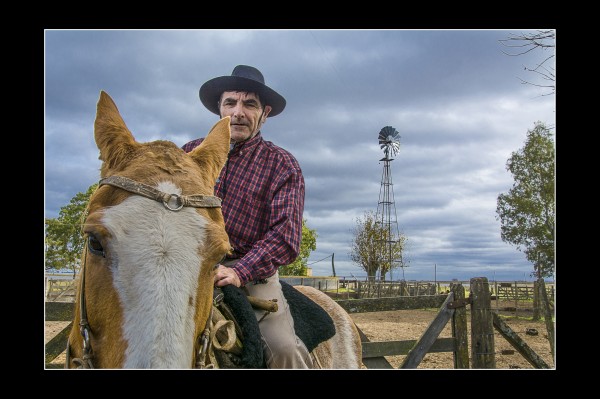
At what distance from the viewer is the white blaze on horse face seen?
1814 mm

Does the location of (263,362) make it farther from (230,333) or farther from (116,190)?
(116,190)

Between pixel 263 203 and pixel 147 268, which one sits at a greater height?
pixel 263 203

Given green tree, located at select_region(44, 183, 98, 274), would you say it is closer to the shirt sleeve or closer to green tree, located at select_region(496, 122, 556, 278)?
the shirt sleeve

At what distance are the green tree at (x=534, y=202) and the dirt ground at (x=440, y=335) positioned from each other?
1823 mm

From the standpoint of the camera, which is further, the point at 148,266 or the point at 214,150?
the point at 214,150

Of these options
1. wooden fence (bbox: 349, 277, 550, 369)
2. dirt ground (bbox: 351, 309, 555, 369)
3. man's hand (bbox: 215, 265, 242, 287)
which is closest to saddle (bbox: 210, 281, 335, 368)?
man's hand (bbox: 215, 265, 242, 287)

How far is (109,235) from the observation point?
1.98m

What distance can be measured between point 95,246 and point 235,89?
82.2 inches

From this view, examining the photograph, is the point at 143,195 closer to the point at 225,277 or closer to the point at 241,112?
the point at 225,277

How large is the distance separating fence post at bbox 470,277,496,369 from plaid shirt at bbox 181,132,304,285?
4201mm

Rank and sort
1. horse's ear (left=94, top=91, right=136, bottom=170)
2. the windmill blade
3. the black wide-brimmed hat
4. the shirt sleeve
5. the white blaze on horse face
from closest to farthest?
the white blaze on horse face
horse's ear (left=94, top=91, right=136, bottom=170)
the shirt sleeve
the black wide-brimmed hat
the windmill blade

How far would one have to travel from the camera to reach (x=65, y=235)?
4137 mm

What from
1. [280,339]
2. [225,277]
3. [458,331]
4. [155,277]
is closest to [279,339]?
[280,339]
